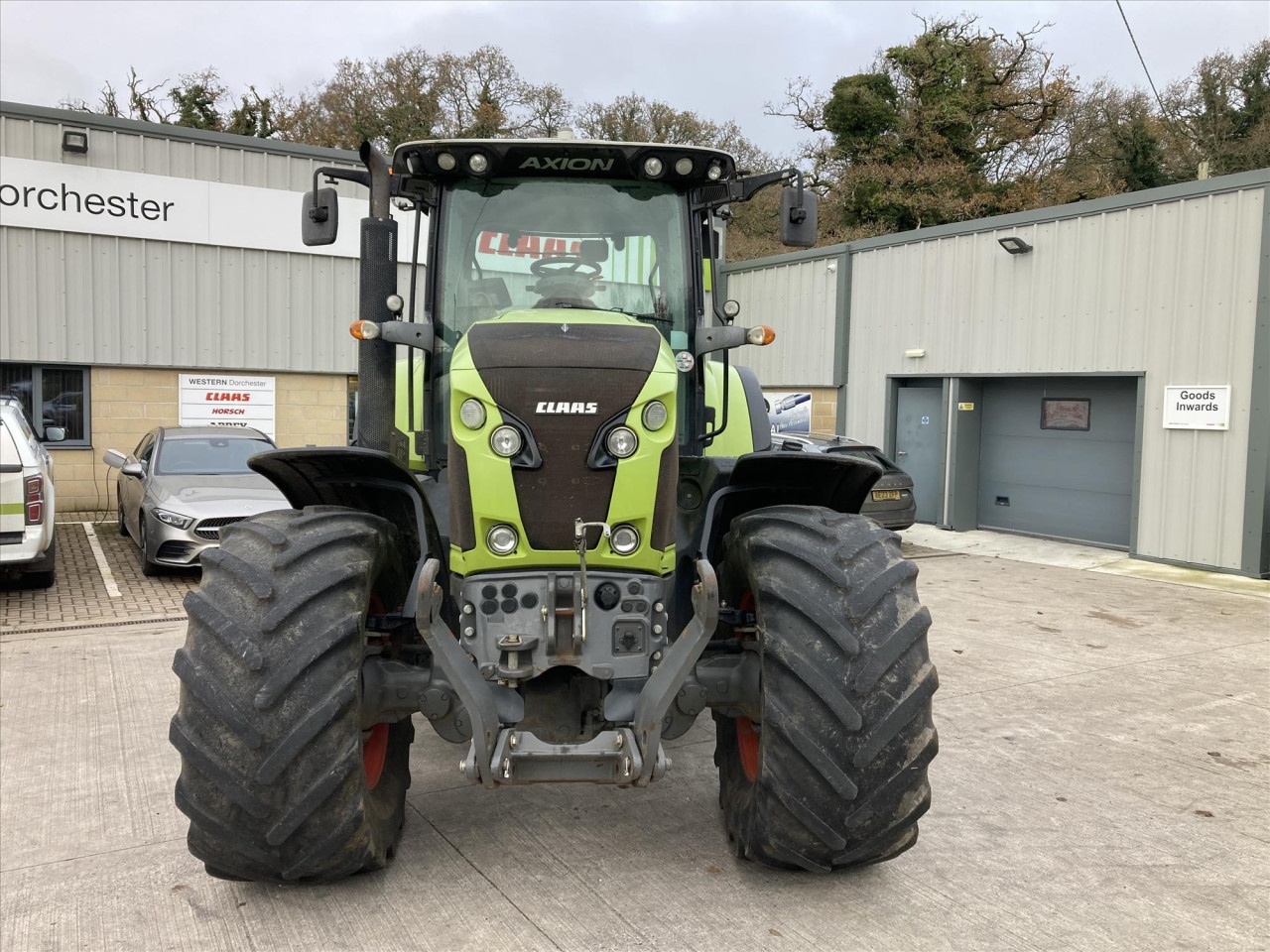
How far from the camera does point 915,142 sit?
27.2m

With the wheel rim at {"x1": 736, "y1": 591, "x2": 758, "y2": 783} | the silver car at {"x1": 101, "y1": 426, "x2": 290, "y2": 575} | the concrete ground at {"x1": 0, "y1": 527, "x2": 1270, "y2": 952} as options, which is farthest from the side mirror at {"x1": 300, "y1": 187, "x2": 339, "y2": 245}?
the silver car at {"x1": 101, "y1": 426, "x2": 290, "y2": 575}

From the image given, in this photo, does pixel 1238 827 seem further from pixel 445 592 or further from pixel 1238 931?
pixel 445 592

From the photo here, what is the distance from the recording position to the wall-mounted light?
44.3 ft

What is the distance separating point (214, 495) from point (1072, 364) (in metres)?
10.6

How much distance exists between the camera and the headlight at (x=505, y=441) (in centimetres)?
316

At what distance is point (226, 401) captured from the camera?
588 inches

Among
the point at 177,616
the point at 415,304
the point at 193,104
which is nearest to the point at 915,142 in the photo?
the point at 193,104

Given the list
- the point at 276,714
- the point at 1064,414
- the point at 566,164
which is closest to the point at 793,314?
the point at 1064,414

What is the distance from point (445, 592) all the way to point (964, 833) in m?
2.32

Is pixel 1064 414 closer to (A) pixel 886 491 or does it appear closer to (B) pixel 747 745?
(A) pixel 886 491

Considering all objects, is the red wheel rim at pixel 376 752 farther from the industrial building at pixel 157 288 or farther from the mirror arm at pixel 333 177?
the industrial building at pixel 157 288

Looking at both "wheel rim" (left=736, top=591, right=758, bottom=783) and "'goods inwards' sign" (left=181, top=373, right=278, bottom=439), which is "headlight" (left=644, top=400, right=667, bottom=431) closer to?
"wheel rim" (left=736, top=591, right=758, bottom=783)

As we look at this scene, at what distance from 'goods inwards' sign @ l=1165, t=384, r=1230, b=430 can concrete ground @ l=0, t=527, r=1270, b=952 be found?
6041 mm

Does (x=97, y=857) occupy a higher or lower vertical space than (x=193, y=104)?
lower
